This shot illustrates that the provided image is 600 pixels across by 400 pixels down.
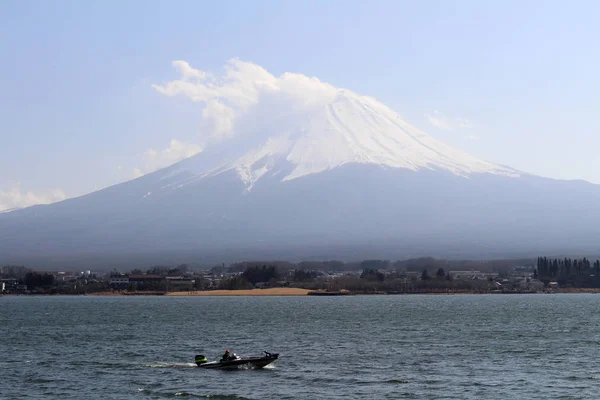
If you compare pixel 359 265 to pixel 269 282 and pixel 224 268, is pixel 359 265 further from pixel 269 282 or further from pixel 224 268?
pixel 269 282

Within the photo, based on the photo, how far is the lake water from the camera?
111ft

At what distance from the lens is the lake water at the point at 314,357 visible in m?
33.8

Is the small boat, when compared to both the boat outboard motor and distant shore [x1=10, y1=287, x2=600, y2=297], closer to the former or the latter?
the boat outboard motor

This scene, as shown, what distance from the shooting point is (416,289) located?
5556 inches

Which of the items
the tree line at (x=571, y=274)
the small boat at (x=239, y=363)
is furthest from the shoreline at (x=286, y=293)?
the small boat at (x=239, y=363)

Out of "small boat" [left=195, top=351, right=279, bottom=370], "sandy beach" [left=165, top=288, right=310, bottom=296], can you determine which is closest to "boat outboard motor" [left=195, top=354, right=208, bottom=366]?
"small boat" [left=195, top=351, right=279, bottom=370]

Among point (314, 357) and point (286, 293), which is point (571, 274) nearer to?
point (286, 293)

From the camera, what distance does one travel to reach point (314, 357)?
42562 millimetres

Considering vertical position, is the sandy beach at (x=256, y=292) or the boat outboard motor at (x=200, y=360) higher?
the sandy beach at (x=256, y=292)

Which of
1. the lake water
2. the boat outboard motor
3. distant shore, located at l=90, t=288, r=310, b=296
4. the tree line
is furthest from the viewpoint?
the tree line

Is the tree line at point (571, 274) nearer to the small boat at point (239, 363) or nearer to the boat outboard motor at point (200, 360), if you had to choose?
the small boat at point (239, 363)

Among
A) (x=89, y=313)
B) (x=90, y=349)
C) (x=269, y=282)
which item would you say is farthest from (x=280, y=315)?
(x=269, y=282)

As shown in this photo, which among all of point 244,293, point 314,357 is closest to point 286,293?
point 244,293

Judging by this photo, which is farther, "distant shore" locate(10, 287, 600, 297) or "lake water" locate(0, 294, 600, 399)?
"distant shore" locate(10, 287, 600, 297)
